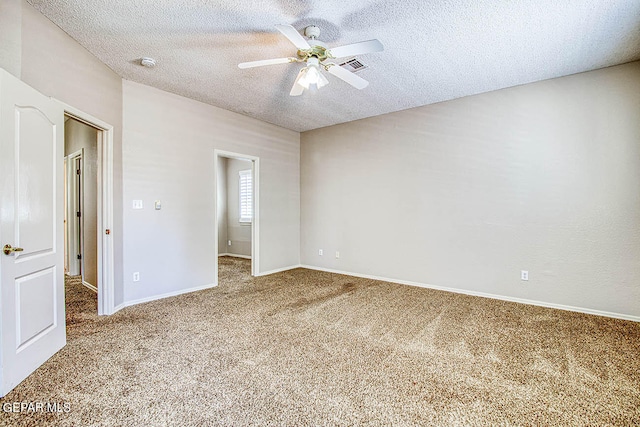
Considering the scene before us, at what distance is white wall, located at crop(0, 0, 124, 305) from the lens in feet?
6.88

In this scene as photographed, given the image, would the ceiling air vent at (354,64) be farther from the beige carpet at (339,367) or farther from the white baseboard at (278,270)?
the white baseboard at (278,270)

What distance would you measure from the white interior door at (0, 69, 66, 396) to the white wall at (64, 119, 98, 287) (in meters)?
1.94

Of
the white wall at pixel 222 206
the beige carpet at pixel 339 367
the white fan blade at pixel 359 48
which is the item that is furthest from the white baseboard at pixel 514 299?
the white wall at pixel 222 206

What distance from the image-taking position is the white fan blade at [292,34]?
2.12 meters

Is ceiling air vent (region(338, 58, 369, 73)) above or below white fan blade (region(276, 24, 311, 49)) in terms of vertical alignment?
above

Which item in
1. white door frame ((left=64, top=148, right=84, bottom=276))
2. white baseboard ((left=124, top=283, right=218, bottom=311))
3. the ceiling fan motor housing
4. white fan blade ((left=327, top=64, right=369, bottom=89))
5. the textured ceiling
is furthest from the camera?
white door frame ((left=64, top=148, right=84, bottom=276))

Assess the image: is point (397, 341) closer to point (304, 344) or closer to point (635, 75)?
point (304, 344)

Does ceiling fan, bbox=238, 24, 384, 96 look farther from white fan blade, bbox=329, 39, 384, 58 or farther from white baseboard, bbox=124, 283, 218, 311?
white baseboard, bbox=124, 283, 218, 311

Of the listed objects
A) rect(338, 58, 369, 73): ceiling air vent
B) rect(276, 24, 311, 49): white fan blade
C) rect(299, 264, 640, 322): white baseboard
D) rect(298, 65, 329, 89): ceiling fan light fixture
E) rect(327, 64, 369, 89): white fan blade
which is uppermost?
rect(338, 58, 369, 73): ceiling air vent

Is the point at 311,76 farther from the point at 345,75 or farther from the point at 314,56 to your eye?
the point at 345,75

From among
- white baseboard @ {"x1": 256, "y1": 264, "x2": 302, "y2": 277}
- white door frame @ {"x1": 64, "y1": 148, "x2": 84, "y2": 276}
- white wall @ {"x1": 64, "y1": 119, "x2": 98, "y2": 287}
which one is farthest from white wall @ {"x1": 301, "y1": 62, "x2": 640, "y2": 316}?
white door frame @ {"x1": 64, "y1": 148, "x2": 84, "y2": 276}

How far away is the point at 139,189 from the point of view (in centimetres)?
364

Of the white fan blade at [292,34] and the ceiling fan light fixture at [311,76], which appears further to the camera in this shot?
the ceiling fan light fixture at [311,76]

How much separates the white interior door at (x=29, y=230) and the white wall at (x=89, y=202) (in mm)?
1938
